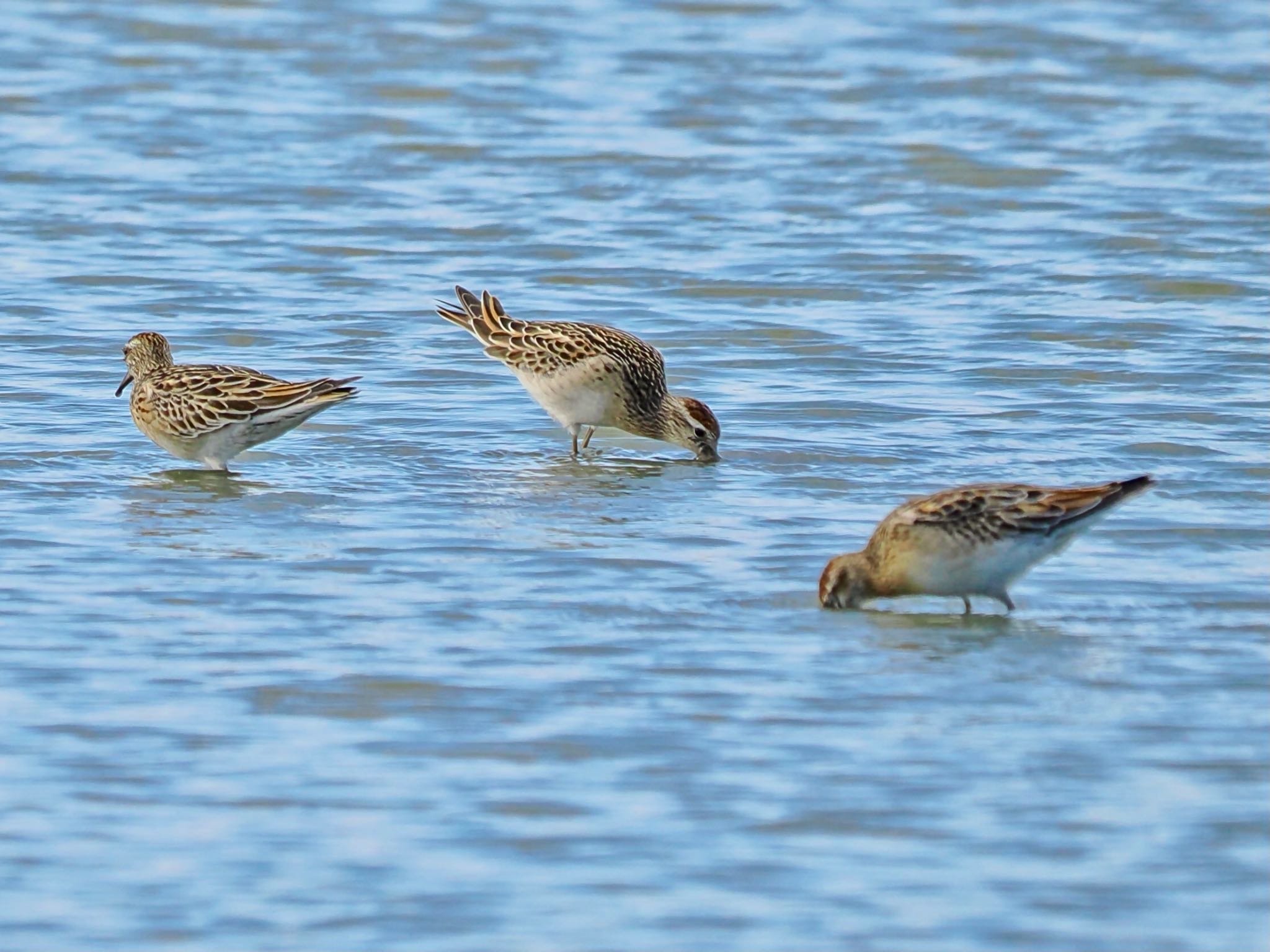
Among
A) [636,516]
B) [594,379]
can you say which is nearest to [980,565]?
[636,516]

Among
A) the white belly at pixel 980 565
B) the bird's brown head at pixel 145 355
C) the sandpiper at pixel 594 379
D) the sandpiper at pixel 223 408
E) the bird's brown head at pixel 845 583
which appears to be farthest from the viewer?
the sandpiper at pixel 594 379

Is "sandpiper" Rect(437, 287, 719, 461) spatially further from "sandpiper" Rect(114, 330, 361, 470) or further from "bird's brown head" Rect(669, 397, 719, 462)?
"sandpiper" Rect(114, 330, 361, 470)

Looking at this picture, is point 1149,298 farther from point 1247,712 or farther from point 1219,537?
point 1247,712

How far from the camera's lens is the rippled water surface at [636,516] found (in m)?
6.97

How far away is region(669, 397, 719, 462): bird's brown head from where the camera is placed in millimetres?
12570

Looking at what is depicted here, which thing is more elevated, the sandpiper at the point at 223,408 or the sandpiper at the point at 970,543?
the sandpiper at the point at 223,408

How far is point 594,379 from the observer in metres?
12.9

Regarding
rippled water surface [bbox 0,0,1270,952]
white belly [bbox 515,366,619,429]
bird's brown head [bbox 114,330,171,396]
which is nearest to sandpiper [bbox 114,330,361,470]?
rippled water surface [bbox 0,0,1270,952]

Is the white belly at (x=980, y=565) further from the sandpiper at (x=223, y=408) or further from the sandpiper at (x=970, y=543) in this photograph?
the sandpiper at (x=223, y=408)

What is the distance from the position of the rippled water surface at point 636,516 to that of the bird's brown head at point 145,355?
0.43m

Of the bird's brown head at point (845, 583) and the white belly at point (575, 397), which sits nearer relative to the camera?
the bird's brown head at point (845, 583)

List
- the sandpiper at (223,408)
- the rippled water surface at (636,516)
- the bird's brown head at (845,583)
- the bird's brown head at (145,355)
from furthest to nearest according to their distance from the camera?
the bird's brown head at (145,355)
the sandpiper at (223,408)
the bird's brown head at (845,583)
the rippled water surface at (636,516)

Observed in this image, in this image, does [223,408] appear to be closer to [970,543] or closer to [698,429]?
[698,429]

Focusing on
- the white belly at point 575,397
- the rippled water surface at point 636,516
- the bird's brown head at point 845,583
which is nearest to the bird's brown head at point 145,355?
the rippled water surface at point 636,516
